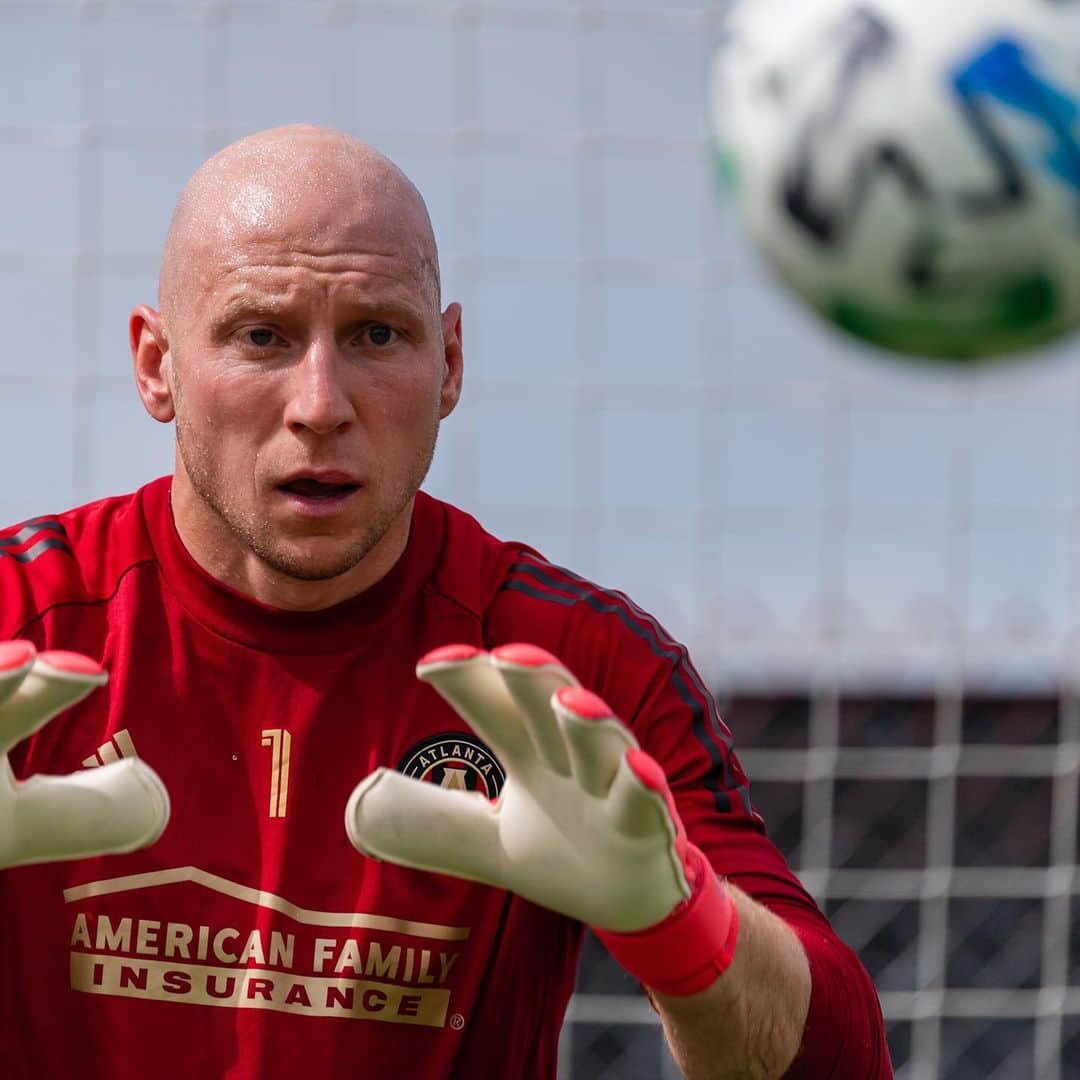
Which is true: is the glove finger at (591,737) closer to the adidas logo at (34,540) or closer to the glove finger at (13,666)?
the glove finger at (13,666)

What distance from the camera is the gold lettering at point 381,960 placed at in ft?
8.98

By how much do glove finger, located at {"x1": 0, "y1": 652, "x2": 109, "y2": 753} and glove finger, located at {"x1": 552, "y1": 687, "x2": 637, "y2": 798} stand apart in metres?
0.46

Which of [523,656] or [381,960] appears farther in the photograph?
[381,960]

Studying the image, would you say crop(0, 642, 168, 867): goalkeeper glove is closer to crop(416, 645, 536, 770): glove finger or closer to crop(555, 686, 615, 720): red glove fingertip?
crop(416, 645, 536, 770): glove finger

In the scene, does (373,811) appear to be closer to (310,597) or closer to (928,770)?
(310,597)

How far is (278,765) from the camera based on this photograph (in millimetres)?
2785

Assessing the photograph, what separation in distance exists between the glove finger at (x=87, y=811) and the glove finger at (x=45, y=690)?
0.08 metres

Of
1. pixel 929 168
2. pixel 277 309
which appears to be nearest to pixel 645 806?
pixel 277 309

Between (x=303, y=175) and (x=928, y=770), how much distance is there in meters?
3.63

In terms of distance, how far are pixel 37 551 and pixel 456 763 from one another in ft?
2.07

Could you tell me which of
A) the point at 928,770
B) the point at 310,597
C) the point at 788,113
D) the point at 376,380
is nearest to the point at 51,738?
the point at 310,597

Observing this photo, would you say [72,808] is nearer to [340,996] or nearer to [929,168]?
[340,996]

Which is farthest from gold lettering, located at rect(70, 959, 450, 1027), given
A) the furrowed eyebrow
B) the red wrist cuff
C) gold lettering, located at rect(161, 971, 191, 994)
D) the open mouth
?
the furrowed eyebrow

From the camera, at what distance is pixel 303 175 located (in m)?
2.86
